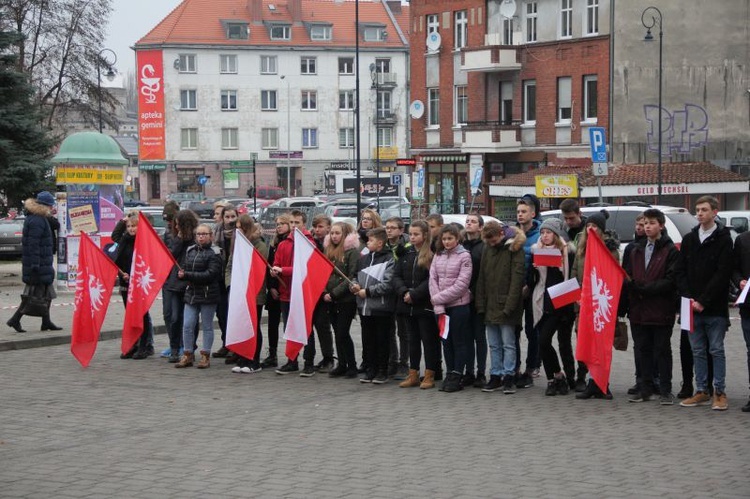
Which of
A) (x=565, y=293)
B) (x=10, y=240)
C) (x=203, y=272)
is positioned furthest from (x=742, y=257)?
(x=10, y=240)

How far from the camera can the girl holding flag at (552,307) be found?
40.9 feet

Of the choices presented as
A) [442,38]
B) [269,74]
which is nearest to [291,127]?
[269,74]

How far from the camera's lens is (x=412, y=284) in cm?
1323

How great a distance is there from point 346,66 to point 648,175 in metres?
60.3

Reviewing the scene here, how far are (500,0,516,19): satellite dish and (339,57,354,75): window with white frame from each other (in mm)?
49345

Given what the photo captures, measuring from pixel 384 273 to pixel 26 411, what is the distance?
4162 mm

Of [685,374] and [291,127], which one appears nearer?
[685,374]

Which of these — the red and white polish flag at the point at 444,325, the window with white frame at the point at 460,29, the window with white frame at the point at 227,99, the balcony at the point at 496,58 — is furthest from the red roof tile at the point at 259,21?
the red and white polish flag at the point at 444,325

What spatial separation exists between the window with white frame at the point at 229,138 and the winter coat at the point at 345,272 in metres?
86.3

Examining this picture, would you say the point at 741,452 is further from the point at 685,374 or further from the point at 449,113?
the point at 449,113

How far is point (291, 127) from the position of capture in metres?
101

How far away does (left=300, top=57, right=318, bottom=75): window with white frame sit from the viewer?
4003 inches

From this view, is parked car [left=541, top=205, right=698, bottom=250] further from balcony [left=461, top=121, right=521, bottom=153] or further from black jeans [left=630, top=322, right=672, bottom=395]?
balcony [left=461, top=121, right=521, bottom=153]

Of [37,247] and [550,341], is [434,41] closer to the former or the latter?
[37,247]
